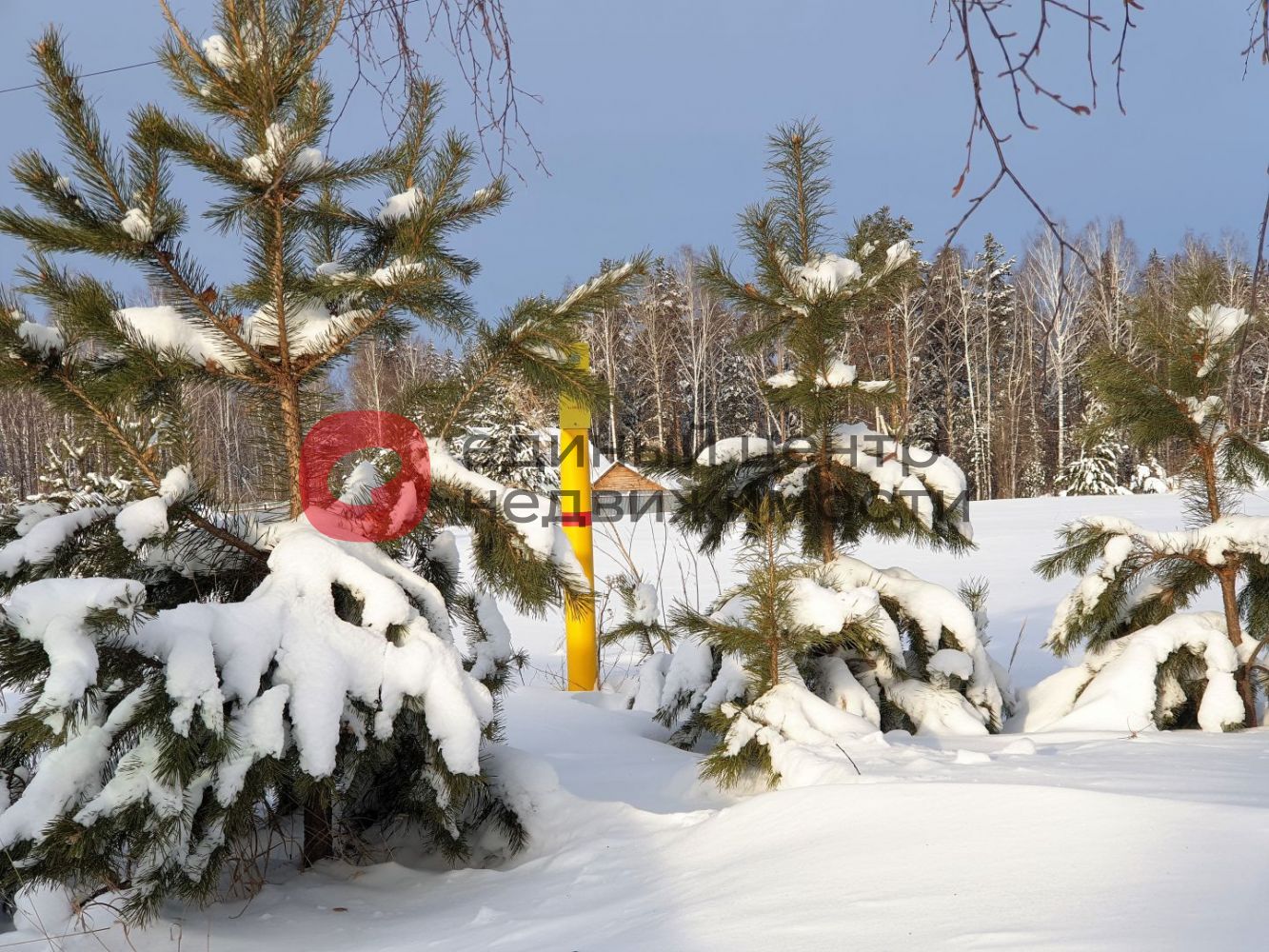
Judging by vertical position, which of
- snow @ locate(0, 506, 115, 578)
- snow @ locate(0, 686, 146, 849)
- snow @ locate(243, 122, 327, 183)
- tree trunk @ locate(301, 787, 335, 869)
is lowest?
tree trunk @ locate(301, 787, 335, 869)

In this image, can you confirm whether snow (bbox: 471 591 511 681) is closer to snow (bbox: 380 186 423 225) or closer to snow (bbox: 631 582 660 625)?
snow (bbox: 380 186 423 225)

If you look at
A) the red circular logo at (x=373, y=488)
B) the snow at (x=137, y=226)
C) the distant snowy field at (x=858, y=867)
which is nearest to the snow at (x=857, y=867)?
the distant snowy field at (x=858, y=867)

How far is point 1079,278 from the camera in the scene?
26.2 metres

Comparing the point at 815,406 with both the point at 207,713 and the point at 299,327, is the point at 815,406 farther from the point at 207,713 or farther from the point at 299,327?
the point at 207,713

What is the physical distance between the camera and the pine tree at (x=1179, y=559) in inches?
146

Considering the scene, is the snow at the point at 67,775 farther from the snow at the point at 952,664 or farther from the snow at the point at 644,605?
the snow at the point at 644,605

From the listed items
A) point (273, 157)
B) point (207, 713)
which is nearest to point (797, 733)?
point (207, 713)

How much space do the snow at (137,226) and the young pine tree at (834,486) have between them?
7.44 feet

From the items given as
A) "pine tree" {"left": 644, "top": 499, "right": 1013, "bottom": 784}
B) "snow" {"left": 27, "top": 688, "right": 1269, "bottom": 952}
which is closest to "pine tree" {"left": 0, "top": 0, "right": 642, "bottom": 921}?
"snow" {"left": 27, "top": 688, "right": 1269, "bottom": 952}

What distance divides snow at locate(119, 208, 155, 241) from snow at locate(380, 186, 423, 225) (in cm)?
74

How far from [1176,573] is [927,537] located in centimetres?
111

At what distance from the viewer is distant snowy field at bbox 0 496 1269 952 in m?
1.53

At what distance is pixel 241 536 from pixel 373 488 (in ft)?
1.49

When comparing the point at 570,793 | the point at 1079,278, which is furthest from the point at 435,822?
the point at 1079,278
